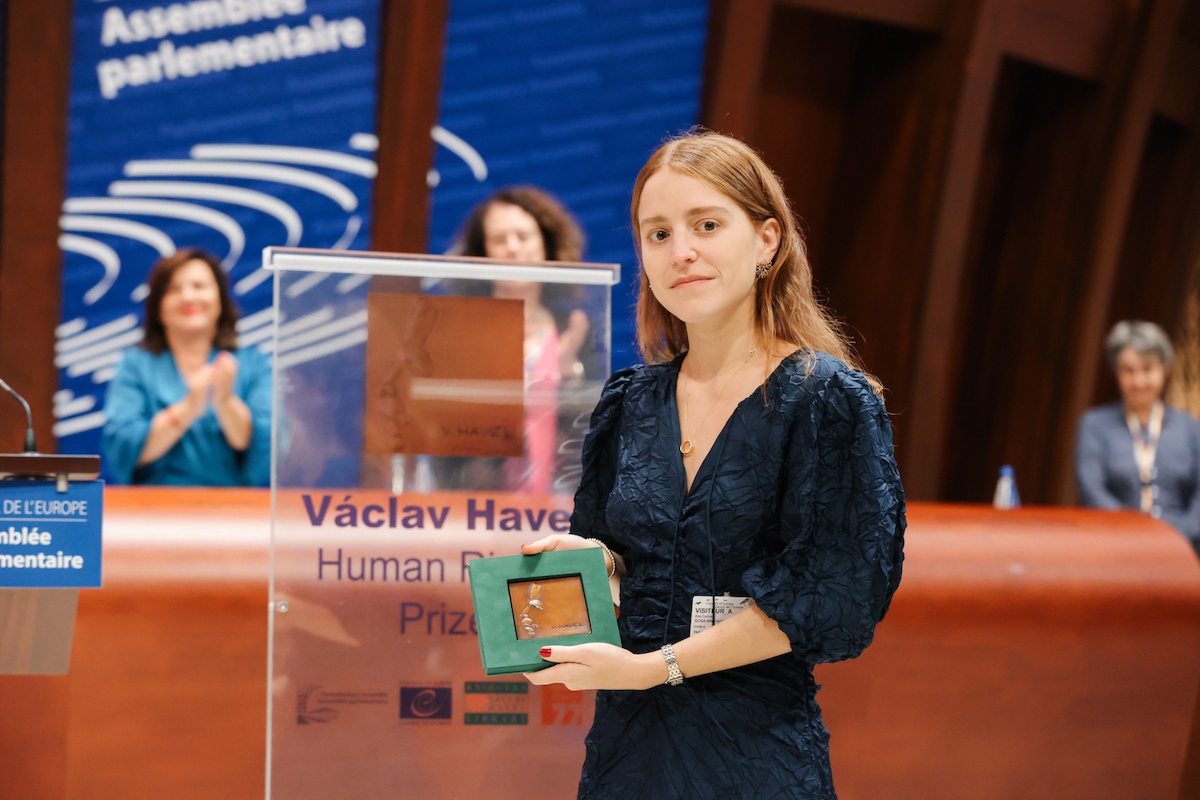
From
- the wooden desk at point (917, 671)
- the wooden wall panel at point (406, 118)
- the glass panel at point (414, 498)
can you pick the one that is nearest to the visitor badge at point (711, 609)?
the glass panel at point (414, 498)

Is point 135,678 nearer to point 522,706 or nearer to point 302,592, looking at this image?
point 302,592

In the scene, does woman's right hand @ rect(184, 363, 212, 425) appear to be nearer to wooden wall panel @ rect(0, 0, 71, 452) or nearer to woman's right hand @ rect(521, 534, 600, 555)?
woman's right hand @ rect(521, 534, 600, 555)

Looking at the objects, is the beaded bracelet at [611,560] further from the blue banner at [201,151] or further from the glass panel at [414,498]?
the blue banner at [201,151]

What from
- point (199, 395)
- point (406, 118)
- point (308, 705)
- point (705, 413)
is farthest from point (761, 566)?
point (406, 118)

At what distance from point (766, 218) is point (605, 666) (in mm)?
526

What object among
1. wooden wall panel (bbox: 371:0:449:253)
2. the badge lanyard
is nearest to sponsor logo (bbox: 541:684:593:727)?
the badge lanyard

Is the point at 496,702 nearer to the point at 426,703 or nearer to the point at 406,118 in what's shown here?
the point at 426,703

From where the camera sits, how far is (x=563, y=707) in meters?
1.70

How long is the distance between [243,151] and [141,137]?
1.25ft

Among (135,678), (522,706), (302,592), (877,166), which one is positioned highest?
(877,166)

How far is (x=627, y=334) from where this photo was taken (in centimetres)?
494

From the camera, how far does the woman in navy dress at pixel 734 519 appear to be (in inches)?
43.2

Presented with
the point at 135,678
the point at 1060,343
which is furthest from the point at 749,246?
the point at 1060,343

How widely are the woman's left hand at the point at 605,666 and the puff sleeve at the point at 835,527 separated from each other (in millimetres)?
130
